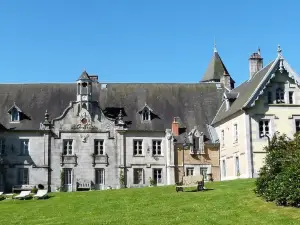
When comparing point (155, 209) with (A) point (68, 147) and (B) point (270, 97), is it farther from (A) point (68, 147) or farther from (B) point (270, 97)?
(A) point (68, 147)

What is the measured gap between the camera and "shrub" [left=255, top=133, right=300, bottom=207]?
21891 mm

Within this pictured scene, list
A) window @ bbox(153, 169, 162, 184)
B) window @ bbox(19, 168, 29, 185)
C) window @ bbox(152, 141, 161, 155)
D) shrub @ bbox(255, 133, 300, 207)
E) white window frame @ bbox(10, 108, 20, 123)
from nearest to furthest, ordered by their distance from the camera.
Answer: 1. shrub @ bbox(255, 133, 300, 207)
2. window @ bbox(19, 168, 29, 185)
3. white window frame @ bbox(10, 108, 20, 123)
4. window @ bbox(153, 169, 162, 184)
5. window @ bbox(152, 141, 161, 155)

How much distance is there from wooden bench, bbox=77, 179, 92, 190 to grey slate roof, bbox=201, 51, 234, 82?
59.5ft

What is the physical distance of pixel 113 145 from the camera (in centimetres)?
4541

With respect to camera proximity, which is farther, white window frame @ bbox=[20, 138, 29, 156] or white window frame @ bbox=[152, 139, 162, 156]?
white window frame @ bbox=[152, 139, 162, 156]

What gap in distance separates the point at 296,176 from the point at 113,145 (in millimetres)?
25225

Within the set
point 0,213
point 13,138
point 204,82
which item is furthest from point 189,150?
point 0,213

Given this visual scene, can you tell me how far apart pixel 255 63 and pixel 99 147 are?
1586 cm

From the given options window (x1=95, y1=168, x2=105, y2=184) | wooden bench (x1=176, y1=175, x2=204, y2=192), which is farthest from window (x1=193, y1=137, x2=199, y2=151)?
wooden bench (x1=176, y1=175, x2=204, y2=192)

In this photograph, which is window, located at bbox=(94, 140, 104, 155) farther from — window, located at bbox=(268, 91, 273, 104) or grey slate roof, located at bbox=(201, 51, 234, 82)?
grey slate roof, located at bbox=(201, 51, 234, 82)

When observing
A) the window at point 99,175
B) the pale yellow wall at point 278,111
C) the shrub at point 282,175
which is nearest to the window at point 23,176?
the window at point 99,175

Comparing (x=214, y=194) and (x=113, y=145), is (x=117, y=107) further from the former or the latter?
(x=214, y=194)

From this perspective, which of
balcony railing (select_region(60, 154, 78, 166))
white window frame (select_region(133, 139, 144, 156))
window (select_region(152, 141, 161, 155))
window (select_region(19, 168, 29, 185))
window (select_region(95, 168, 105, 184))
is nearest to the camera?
window (select_region(19, 168, 29, 185))

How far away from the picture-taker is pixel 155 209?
24938mm
